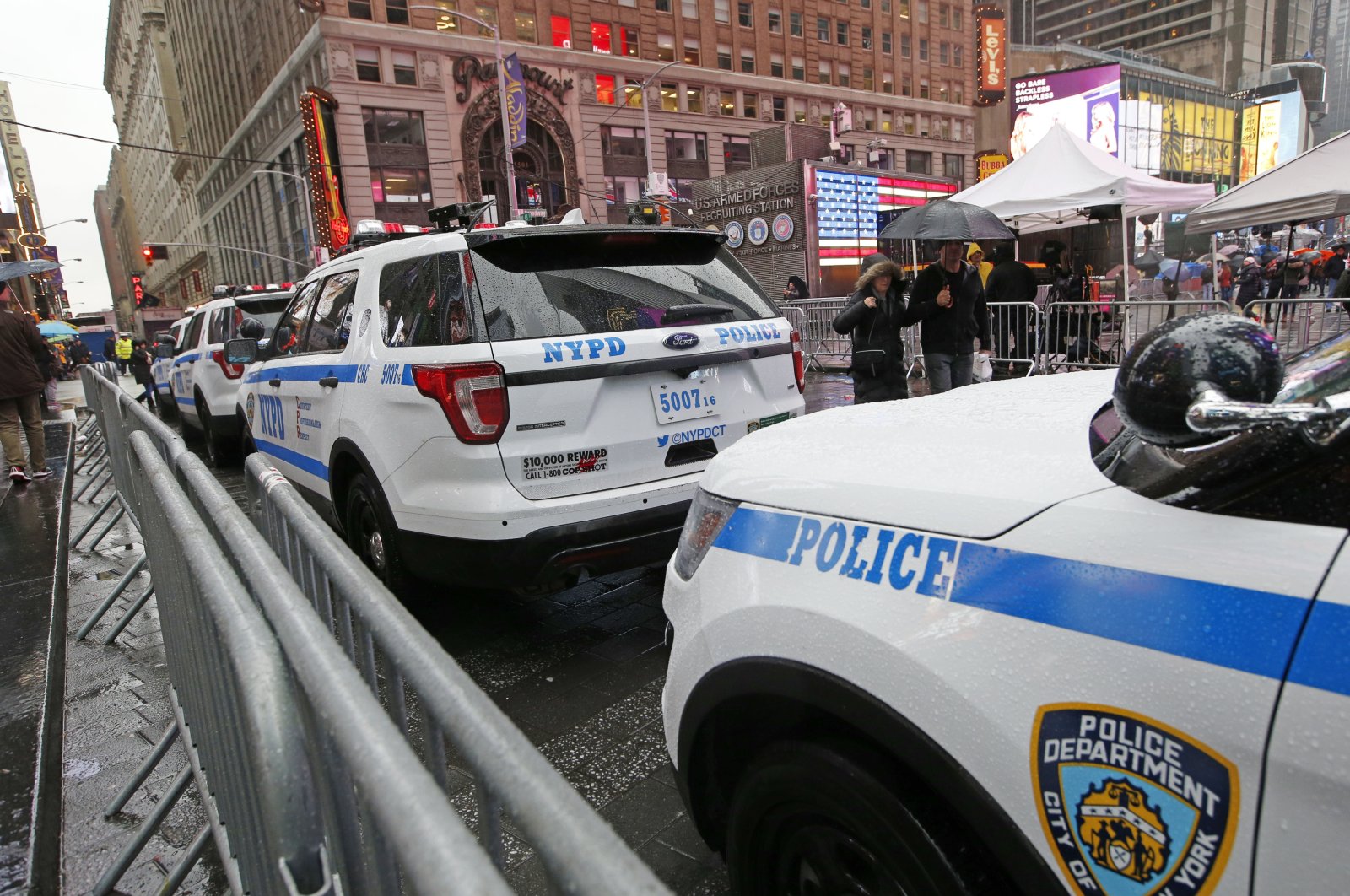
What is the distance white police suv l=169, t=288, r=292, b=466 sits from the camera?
910 centimetres

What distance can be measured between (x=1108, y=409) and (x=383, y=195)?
45.9 metres

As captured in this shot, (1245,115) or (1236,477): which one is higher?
(1245,115)

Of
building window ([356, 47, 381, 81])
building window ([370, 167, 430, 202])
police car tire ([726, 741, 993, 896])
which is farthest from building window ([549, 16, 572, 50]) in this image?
police car tire ([726, 741, 993, 896])

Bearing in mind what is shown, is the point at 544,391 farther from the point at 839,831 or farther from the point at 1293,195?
the point at 1293,195

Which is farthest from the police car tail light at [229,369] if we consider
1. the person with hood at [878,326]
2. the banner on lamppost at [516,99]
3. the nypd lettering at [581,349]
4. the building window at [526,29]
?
the building window at [526,29]

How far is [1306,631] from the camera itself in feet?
3.20

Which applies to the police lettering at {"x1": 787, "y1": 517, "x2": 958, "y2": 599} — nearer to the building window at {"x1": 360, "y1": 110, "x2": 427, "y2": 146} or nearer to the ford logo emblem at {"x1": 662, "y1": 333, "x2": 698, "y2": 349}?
the ford logo emblem at {"x1": 662, "y1": 333, "x2": 698, "y2": 349}

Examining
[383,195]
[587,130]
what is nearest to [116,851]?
[383,195]

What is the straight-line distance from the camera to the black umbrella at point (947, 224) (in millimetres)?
7867

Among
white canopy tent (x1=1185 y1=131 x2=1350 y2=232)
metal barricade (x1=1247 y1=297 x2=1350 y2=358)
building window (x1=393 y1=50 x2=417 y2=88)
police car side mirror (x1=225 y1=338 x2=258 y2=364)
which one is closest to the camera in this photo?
police car side mirror (x1=225 y1=338 x2=258 y2=364)

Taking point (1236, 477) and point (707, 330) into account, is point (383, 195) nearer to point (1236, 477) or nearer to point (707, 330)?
point (707, 330)

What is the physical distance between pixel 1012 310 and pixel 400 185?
130 ft

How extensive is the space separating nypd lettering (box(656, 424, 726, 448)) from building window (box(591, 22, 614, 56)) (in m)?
51.5

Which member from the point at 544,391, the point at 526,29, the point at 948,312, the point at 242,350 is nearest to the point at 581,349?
the point at 544,391
